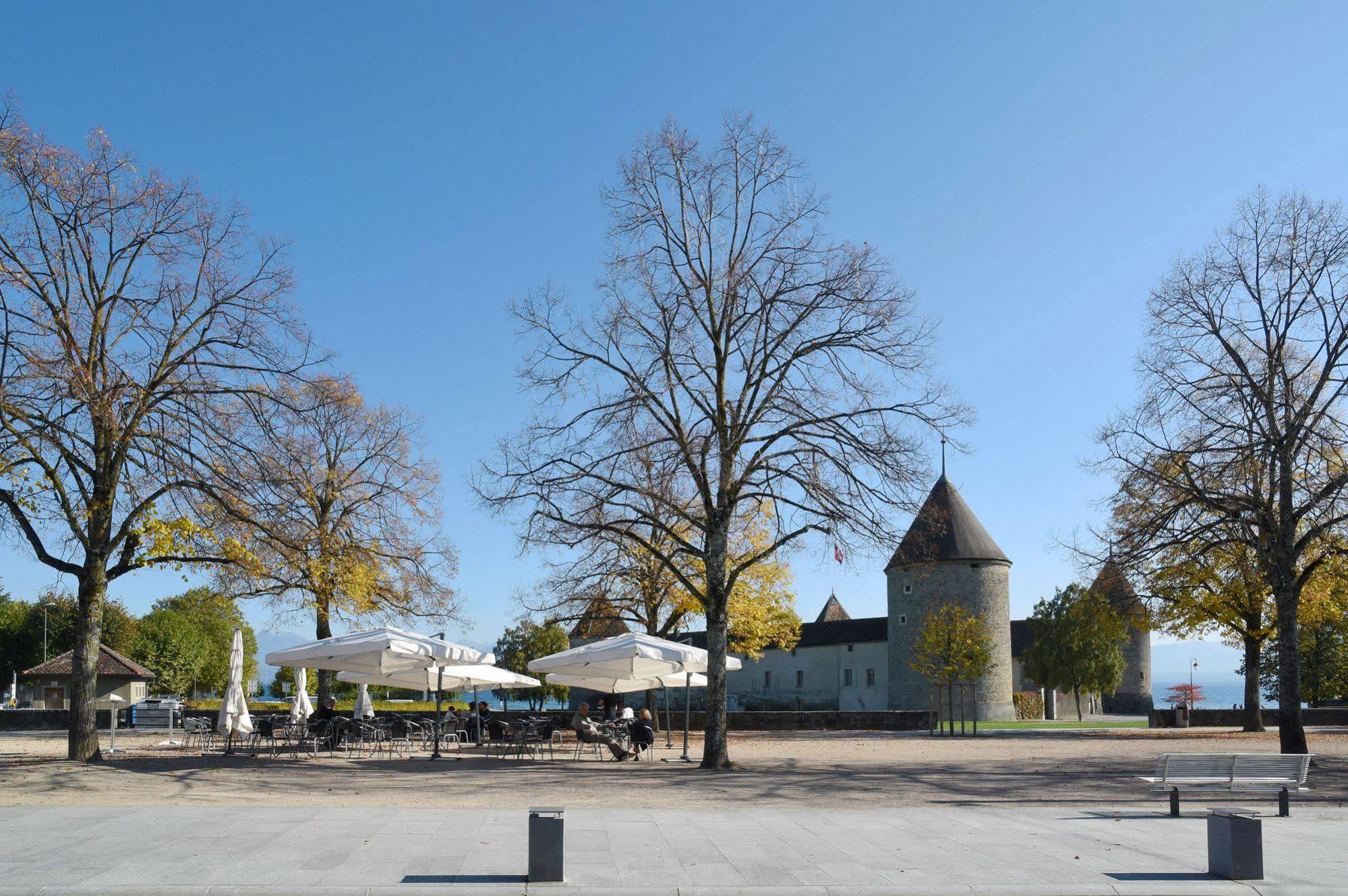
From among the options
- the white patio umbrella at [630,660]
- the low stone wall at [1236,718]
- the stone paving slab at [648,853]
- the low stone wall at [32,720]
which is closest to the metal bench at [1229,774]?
the stone paving slab at [648,853]

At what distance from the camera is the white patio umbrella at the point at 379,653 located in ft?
67.3

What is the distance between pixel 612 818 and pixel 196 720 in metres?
17.4

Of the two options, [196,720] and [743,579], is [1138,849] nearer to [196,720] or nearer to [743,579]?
[196,720]

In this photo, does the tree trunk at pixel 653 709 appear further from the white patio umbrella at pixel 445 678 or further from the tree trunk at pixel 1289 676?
the tree trunk at pixel 1289 676

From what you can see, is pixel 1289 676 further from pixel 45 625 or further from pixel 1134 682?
pixel 45 625

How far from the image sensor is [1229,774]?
567 inches

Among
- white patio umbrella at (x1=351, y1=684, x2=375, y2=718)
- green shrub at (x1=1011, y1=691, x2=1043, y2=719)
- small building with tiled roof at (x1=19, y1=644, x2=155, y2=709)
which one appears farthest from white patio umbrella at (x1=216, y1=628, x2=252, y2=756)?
green shrub at (x1=1011, y1=691, x2=1043, y2=719)

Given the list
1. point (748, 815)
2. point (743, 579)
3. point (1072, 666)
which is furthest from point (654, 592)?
point (1072, 666)

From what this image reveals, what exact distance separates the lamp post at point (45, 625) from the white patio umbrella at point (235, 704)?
6231 centimetres

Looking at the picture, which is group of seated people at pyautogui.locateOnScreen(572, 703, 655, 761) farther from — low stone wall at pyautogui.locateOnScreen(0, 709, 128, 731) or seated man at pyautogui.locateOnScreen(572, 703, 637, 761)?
low stone wall at pyautogui.locateOnScreen(0, 709, 128, 731)

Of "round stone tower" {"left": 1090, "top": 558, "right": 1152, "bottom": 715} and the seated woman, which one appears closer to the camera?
the seated woman

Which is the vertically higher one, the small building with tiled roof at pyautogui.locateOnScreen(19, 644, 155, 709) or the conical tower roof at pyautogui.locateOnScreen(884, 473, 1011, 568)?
the conical tower roof at pyautogui.locateOnScreen(884, 473, 1011, 568)

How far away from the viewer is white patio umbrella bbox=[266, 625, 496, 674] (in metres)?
20.5

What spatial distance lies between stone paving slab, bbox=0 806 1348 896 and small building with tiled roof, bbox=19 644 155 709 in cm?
4217
